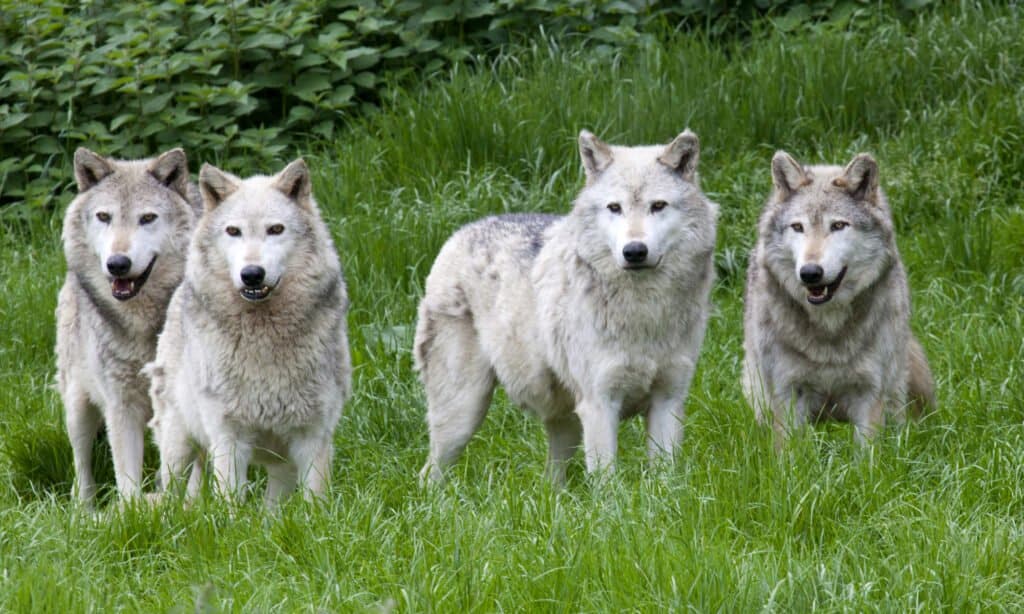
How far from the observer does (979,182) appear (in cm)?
854

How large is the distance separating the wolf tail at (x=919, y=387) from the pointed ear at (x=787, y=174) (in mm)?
941

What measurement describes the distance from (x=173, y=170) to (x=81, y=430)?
53.0 inches

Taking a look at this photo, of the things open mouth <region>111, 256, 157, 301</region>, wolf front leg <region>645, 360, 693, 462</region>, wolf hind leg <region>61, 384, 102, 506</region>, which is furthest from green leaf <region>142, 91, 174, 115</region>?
→ wolf front leg <region>645, 360, 693, 462</region>

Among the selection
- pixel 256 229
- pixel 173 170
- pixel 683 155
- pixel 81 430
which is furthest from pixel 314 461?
pixel 683 155

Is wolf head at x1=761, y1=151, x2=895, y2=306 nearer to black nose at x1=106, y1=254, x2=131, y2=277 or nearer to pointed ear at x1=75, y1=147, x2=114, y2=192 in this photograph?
black nose at x1=106, y1=254, x2=131, y2=277

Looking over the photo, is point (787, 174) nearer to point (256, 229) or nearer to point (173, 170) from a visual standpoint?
point (256, 229)

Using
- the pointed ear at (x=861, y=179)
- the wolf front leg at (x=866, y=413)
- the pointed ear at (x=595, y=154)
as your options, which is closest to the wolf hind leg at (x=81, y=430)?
the pointed ear at (x=595, y=154)

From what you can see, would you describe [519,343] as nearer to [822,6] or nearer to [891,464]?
[891,464]

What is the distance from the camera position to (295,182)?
5.75 metres

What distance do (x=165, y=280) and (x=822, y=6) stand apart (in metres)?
6.21

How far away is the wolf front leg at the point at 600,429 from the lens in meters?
5.75

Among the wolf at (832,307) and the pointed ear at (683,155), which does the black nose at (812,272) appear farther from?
the pointed ear at (683,155)

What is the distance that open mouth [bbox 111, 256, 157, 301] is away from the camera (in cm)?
616

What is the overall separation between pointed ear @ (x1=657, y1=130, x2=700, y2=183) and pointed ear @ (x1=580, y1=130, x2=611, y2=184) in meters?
0.25
